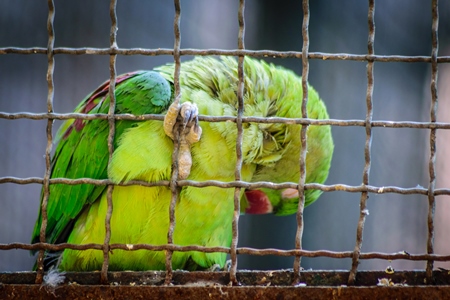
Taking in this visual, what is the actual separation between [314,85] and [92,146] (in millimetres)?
1781

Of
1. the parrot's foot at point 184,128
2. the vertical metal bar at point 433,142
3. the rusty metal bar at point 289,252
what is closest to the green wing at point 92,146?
the parrot's foot at point 184,128

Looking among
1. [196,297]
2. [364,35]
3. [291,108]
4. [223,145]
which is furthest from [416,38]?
[196,297]

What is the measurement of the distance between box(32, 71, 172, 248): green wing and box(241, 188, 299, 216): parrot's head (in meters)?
0.81

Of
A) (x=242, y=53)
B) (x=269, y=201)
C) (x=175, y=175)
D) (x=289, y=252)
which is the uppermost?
(x=242, y=53)

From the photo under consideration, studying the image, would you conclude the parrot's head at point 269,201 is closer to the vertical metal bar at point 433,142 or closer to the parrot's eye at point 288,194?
the parrot's eye at point 288,194

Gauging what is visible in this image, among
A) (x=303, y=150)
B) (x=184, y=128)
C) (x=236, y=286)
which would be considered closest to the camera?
(x=236, y=286)

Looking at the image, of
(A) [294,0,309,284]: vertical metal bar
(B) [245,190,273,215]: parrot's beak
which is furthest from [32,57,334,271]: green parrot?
(A) [294,0,309,284]: vertical metal bar

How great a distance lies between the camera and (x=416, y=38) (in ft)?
11.2

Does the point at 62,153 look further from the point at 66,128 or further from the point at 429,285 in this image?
the point at 429,285

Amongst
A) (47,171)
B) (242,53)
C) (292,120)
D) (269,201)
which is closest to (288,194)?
(269,201)

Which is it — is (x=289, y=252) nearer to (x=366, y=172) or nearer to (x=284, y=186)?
(x=284, y=186)

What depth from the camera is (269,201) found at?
2799 millimetres

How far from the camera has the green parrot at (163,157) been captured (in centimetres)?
212

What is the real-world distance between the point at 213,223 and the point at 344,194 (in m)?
1.57
